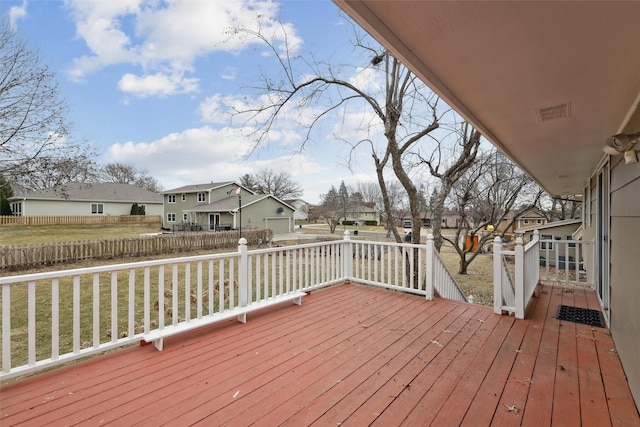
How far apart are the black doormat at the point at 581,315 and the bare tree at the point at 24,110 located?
989 cm

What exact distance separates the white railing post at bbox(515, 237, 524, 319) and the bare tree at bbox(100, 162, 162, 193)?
1473 inches

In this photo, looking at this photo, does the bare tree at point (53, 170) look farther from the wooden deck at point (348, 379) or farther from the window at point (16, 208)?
the window at point (16, 208)

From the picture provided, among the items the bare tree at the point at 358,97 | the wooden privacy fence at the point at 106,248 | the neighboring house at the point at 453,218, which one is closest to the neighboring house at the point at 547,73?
the bare tree at the point at 358,97

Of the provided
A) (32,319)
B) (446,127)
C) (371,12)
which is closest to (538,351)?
(371,12)

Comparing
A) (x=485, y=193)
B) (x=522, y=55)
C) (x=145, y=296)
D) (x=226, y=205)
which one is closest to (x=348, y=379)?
(x=145, y=296)

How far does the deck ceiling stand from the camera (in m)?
1.27

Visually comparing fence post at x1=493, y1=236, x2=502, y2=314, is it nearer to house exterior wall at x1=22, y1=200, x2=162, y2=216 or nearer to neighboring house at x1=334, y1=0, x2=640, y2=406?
neighboring house at x1=334, y1=0, x2=640, y2=406

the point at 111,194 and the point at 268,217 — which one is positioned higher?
the point at 111,194

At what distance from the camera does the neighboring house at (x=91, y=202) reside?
22.9 meters

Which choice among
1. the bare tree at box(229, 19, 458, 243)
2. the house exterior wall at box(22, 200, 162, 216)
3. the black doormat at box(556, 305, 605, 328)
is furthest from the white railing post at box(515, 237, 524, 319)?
the house exterior wall at box(22, 200, 162, 216)

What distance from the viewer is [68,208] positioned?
24578 mm

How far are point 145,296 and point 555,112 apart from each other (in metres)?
3.98

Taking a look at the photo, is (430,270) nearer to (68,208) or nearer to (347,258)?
(347,258)

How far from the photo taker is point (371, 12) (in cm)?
129
